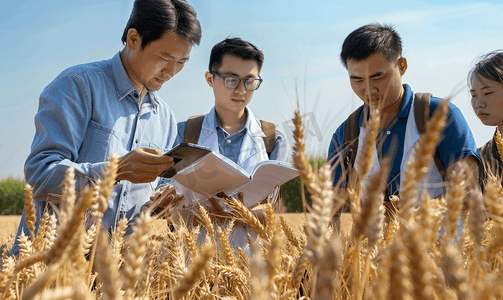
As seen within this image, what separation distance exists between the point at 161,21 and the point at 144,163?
893mm

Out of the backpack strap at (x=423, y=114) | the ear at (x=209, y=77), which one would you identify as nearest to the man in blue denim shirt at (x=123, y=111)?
the ear at (x=209, y=77)

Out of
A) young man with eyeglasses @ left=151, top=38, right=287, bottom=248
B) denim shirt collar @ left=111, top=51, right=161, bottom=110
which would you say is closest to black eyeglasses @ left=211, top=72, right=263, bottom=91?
young man with eyeglasses @ left=151, top=38, right=287, bottom=248

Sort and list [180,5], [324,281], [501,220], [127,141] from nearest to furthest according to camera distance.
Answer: [324,281], [501,220], [127,141], [180,5]

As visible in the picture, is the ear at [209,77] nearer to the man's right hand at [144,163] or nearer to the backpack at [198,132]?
the backpack at [198,132]

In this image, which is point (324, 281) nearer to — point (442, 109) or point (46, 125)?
point (442, 109)

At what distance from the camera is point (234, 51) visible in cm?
256

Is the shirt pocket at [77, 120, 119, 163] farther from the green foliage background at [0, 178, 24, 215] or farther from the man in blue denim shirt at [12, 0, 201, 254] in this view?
the green foliage background at [0, 178, 24, 215]

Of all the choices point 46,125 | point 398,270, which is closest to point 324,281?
point 398,270

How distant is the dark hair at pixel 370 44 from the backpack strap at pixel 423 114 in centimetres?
32

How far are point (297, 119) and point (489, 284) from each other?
287 mm

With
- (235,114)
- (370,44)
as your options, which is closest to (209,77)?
(235,114)

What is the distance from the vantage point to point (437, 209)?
0.56 m

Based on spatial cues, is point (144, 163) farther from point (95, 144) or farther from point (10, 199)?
point (10, 199)

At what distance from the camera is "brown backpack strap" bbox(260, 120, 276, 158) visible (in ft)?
8.33
